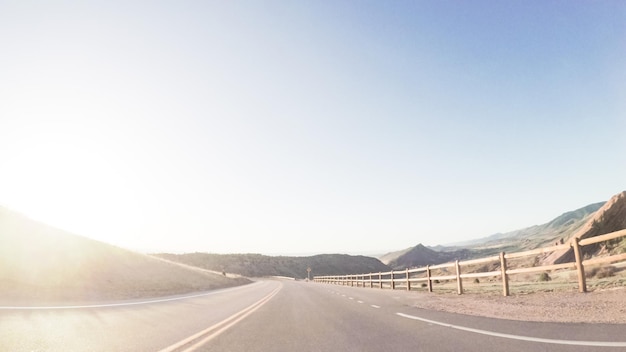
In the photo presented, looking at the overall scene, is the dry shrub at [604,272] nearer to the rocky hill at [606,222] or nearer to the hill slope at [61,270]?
the rocky hill at [606,222]

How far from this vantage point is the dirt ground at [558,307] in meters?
8.12

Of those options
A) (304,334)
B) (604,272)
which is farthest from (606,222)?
(304,334)

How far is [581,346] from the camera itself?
18.1 feet

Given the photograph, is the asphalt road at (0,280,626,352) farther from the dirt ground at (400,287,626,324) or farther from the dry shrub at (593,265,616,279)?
the dry shrub at (593,265,616,279)

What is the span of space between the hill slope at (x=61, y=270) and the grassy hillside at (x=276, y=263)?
324 feet

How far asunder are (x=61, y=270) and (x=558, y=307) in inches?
894

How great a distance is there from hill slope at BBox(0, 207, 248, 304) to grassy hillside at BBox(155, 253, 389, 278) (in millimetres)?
98649

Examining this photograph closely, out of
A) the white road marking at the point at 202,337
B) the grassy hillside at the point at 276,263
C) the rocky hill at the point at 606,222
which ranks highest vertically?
the rocky hill at the point at 606,222

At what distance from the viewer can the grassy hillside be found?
13743 cm

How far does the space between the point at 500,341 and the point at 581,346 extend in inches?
44.6

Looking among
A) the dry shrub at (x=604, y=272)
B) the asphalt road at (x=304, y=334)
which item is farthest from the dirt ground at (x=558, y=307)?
the dry shrub at (x=604, y=272)

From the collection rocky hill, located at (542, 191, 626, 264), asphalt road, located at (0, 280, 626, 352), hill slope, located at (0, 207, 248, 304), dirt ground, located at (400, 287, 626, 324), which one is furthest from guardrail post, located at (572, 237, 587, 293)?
rocky hill, located at (542, 191, 626, 264)

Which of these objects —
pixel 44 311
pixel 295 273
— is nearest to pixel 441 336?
pixel 44 311

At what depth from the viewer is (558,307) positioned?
9.63 m
